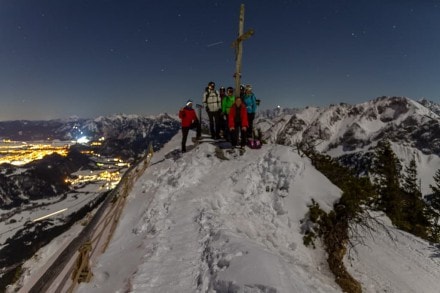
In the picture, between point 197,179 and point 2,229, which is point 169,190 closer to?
point 197,179

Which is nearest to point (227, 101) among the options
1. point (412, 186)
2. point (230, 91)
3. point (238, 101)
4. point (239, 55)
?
point (230, 91)

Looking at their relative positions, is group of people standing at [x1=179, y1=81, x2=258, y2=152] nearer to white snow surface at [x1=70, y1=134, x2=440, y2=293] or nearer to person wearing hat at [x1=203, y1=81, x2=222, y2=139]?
→ person wearing hat at [x1=203, y1=81, x2=222, y2=139]

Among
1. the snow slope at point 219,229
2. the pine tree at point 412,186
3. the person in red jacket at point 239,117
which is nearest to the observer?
the snow slope at point 219,229

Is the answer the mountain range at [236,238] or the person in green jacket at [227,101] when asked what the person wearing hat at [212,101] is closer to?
the person in green jacket at [227,101]

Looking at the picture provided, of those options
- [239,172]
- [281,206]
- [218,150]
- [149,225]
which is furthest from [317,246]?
[218,150]

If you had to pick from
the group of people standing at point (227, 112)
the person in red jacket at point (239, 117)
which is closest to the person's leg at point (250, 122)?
the group of people standing at point (227, 112)
